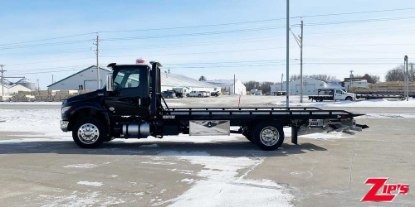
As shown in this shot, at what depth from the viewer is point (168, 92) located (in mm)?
78625

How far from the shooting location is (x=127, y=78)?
40.5ft

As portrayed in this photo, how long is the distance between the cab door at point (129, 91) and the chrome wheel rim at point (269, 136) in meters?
3.54

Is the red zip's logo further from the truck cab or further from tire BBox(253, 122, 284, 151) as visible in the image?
the truck cab

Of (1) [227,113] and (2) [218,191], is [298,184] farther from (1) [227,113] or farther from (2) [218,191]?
(1) [227,113]

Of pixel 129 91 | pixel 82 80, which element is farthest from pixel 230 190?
pixel 82 80

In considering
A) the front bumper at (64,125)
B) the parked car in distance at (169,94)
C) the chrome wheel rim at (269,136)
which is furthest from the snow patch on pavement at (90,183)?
the parked car in distance at (169,94)

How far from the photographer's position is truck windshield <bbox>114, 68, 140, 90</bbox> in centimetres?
1226

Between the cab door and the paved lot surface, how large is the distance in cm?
127

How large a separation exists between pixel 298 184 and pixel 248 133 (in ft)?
16.7

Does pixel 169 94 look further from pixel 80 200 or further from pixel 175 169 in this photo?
pixel 80 200

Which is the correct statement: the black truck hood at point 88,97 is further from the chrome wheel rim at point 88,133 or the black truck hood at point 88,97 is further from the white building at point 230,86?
the white building at point 230,86

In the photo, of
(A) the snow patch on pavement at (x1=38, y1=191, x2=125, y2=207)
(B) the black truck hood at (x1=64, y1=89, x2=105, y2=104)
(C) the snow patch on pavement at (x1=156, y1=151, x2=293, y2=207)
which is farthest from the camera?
(B) the black truck hood at (x1=64, y1=89, x2=105, y2=104)

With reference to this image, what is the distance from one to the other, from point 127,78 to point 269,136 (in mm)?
4513

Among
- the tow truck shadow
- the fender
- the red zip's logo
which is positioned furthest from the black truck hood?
the red zip's logo
